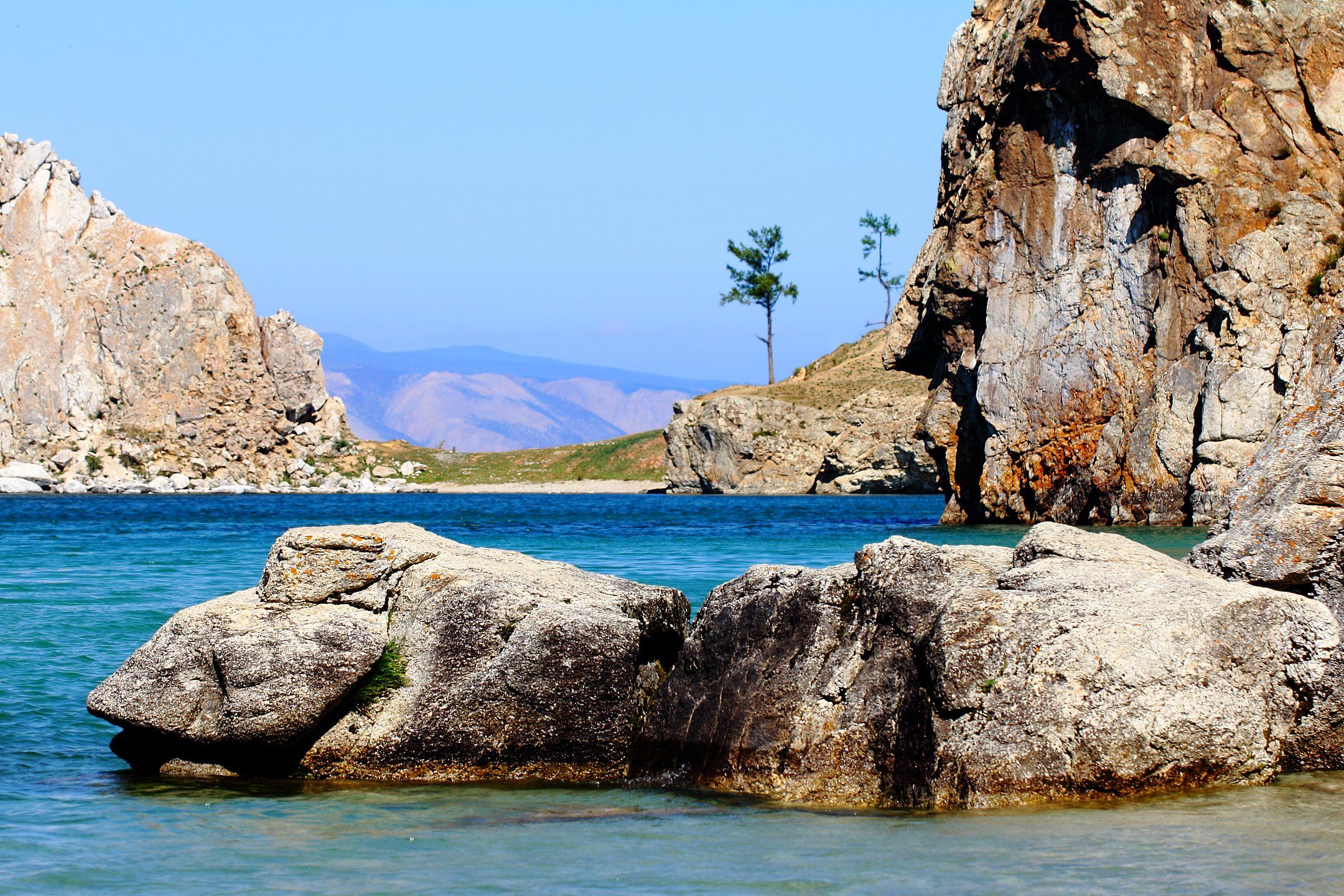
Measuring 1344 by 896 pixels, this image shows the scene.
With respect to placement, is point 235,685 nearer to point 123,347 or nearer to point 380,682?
point 380,682

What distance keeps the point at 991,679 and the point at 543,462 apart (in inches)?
5820

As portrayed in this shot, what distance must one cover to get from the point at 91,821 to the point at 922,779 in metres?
6.55

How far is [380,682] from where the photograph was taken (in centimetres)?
1101

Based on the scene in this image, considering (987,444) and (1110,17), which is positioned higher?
(1110,17)

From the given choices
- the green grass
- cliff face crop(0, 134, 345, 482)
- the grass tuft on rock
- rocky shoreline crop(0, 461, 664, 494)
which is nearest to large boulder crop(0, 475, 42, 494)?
rocky shoreline crop(0, 461, 664, 494)

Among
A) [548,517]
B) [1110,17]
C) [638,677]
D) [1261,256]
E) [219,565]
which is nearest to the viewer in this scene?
[638,677]

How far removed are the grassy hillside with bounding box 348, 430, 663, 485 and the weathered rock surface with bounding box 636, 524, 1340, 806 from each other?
127 metres

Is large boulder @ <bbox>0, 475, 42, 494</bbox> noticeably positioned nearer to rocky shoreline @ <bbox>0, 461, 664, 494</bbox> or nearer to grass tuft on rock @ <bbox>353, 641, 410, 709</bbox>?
rocky shoreline @ <bbox>0, 461, 664, 494</bbox>

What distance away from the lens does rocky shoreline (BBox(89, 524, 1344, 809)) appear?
8461mm

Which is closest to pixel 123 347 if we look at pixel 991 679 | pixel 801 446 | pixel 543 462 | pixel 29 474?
pixel 29 474

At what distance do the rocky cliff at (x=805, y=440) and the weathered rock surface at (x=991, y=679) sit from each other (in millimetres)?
91064

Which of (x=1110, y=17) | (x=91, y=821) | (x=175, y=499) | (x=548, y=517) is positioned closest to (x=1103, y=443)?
(x=1110, y=17)

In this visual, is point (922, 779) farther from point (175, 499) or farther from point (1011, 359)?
point (175, 499)

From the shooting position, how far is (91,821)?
29.7ft
